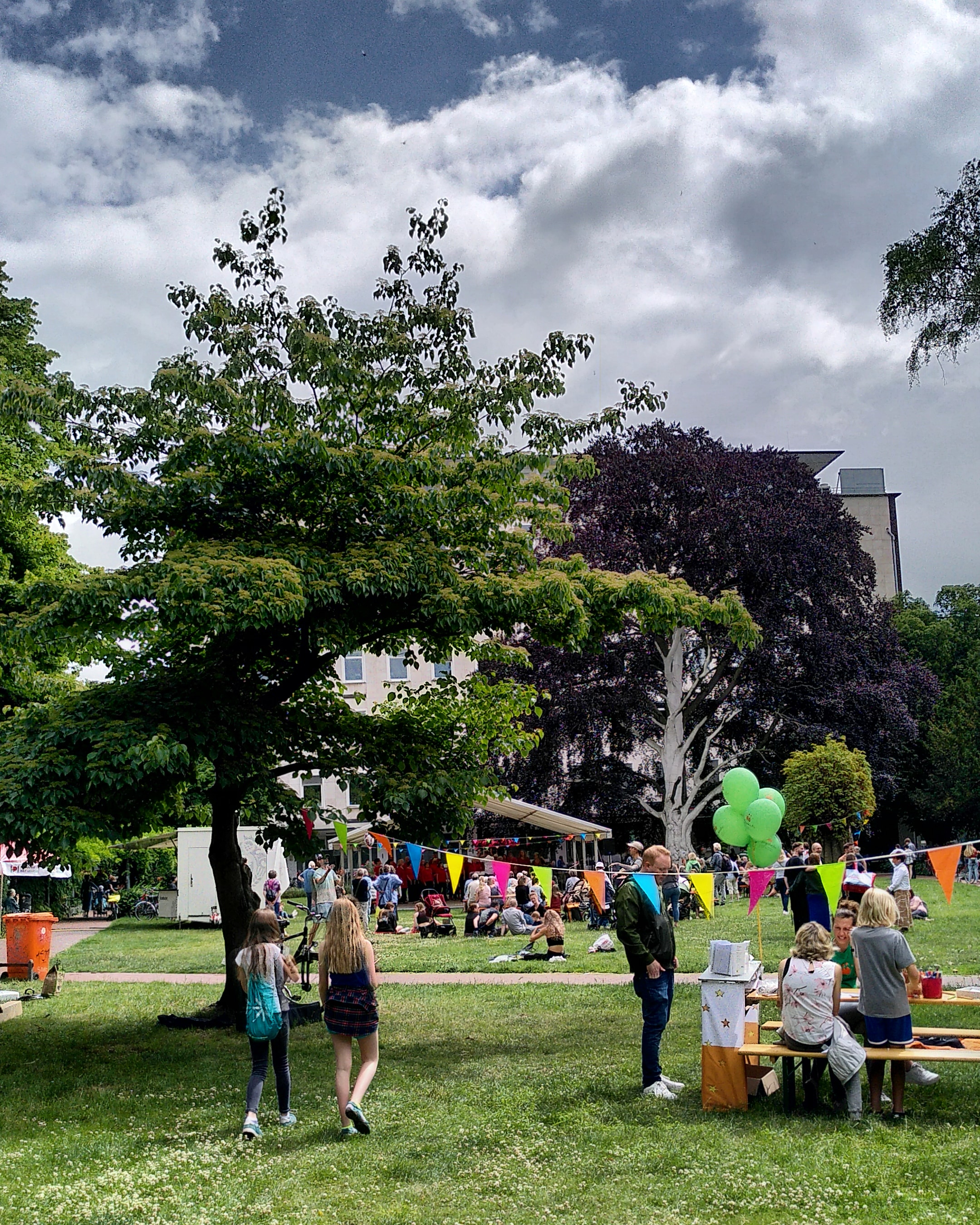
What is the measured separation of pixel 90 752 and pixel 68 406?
4.11 m

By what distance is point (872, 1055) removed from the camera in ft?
27.2

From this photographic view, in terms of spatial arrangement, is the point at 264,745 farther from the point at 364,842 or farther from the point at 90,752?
the point at 364,842

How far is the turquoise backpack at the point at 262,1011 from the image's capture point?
839cm

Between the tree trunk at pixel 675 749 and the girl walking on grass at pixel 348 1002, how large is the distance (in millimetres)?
29997

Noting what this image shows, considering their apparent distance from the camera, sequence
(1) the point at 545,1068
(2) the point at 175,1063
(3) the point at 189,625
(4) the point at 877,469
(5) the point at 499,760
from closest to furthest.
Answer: (1) the point at 545,1068 < (2) the point at 175,1063 < (3) the point at 189,625 < (5) the point at 499,760 < (4) the point at 877,469

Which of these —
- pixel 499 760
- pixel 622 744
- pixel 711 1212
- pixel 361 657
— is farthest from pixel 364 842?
pixel 711 1212

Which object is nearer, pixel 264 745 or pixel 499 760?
pixel 264 745

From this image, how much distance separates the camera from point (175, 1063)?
37.3ft

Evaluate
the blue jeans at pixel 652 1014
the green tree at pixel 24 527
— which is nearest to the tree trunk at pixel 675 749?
the green tree at pixel 24 527

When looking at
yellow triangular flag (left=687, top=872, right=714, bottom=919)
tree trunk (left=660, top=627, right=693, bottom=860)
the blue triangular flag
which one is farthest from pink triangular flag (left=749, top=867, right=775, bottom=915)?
tree trunk (left=660, top=627, right=693, bottom=860)

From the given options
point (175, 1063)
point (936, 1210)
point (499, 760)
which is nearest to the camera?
point (936, 1210)

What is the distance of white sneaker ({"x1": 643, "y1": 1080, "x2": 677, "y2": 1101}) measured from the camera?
29.4 ft

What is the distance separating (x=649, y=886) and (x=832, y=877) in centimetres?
198

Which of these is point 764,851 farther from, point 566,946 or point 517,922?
point 517,922
